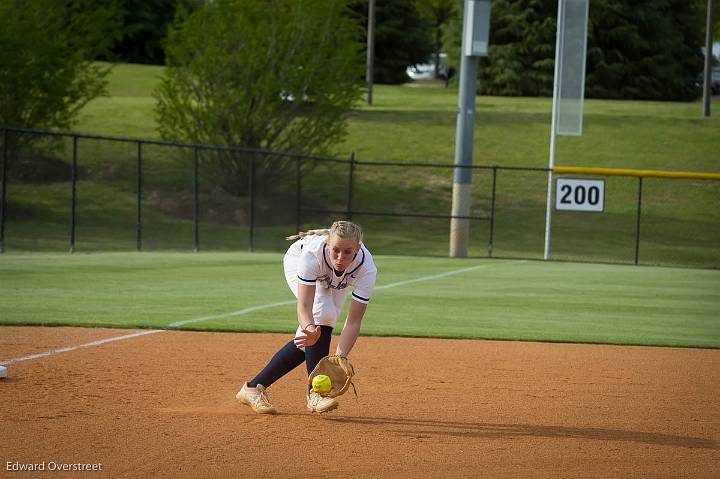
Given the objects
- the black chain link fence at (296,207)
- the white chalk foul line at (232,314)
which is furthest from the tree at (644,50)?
the white chalk foul line at (232,314)

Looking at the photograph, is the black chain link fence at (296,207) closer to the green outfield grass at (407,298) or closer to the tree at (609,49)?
the green outfield grass at (407,298)

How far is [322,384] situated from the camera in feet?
21.4

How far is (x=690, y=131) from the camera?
46.5m

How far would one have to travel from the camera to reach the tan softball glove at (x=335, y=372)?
21.4 ft

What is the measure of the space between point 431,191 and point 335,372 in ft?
102

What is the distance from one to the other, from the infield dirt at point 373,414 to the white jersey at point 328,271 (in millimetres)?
833

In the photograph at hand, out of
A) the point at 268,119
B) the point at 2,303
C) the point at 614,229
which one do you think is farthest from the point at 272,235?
the point at 2,303

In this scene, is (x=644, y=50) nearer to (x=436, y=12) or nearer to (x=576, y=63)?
(x=436, y=12)

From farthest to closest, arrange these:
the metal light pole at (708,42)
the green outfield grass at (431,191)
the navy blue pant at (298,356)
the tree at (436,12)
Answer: the tree at (436,12), the metal light pole at (708,42), the green outfield grass at (431,191), the navy blue pant at (298,356)

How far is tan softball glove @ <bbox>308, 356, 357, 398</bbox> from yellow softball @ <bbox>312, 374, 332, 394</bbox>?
0.01 meters

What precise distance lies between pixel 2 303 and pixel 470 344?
5558mm

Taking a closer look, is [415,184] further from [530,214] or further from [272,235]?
[272,235]

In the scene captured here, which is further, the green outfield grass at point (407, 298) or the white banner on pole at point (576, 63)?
the white banner on pole at point (576, 63)

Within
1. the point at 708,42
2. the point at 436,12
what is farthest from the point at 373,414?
the point at 436,12
